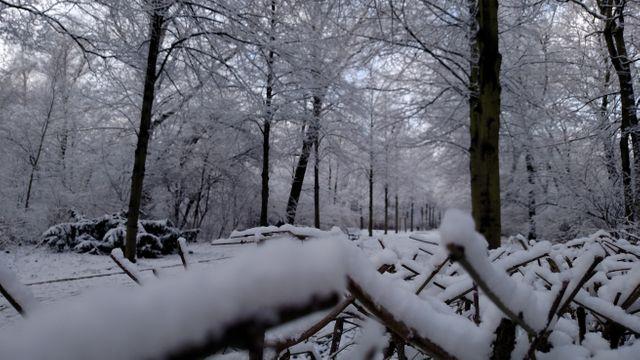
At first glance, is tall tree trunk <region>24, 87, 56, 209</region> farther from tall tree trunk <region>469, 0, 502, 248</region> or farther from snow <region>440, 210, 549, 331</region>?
snow <region>440, 210, 549, 331</region>

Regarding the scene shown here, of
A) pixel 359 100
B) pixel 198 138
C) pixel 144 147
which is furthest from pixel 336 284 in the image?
pixel 198 138

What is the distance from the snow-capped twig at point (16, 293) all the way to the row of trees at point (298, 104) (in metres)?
3.35

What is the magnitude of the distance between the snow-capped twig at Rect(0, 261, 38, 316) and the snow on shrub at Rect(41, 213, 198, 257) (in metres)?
9.52

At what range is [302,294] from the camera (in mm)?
194

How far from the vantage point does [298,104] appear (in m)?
11.3

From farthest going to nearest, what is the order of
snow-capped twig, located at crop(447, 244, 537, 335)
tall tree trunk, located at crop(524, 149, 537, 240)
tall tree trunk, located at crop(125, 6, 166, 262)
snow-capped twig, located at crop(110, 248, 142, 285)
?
tall tree trunk, located at crop(524, 149, 537, 240) → tall tree trunk, located at crop(125, 6, 166, 262) → snow-capped twig, located at crop(110, 248, 142, 285) → snow-capped twig, located at crop(447, 244, 537, 335)

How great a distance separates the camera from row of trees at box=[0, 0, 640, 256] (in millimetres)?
6051

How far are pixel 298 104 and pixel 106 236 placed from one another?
5881mm

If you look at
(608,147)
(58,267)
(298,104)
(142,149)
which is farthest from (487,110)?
(298,104)

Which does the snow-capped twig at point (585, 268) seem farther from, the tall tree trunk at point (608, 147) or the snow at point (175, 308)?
the tall tree trunk at point (608, 147)

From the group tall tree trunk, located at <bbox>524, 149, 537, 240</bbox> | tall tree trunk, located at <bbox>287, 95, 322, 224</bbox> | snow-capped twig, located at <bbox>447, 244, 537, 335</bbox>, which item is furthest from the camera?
tall tree trunk, located at <bbox>287, 95, 322, 224</bbox>

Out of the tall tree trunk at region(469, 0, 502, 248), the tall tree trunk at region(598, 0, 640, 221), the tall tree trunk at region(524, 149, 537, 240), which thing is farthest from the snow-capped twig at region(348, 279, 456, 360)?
the tall tree trunk at region(524, 149, 537, 240)

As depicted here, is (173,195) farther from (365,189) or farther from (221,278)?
(365,189)

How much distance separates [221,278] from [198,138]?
43.5ft
